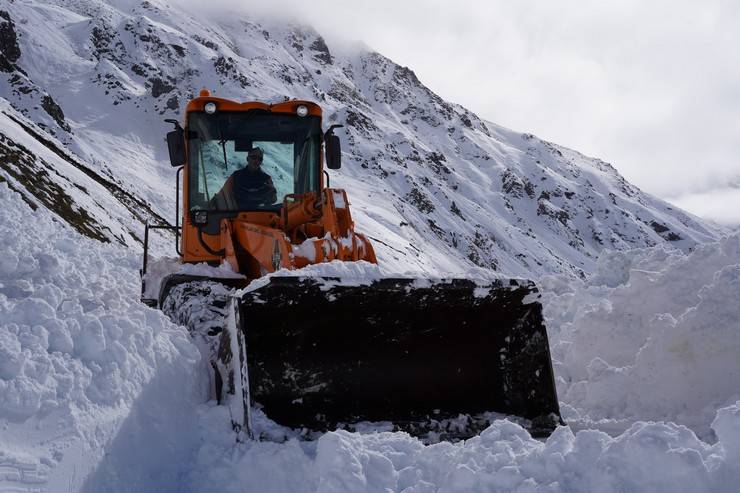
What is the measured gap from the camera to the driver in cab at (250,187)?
624cm

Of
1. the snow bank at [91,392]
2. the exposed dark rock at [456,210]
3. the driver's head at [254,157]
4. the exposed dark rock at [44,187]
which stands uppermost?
the exposed dark rock at [456,210]

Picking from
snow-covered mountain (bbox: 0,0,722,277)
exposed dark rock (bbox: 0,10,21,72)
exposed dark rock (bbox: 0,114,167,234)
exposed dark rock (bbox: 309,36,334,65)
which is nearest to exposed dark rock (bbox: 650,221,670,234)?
snow-covered mountain (bbox: 0,0,722,277)

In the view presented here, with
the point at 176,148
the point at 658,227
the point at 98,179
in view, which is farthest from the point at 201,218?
the point at 658,227

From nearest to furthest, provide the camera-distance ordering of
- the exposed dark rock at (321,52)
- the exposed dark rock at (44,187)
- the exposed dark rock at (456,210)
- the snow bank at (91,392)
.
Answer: the snow bank at (91,392) < the exposed dark rock at (44,187) < the exposed dark rock at (456,210) < the exposed dark rock at (321,52)

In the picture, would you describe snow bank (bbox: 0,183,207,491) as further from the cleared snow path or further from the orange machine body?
the orange machine body

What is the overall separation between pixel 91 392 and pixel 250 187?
3368 millimetres

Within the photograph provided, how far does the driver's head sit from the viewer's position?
6.28m

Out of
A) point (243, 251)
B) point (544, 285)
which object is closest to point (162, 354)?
point (243, 251)

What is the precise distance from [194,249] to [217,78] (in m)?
88.0

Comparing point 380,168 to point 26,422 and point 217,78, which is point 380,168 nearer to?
point 217,78

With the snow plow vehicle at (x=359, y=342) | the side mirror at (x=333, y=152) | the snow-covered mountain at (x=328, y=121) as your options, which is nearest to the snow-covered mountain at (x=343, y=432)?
the snow plow vehicle at (x=359, y=342)

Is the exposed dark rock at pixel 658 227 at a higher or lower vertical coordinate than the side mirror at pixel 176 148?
higher

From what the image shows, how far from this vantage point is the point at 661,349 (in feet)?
15.8

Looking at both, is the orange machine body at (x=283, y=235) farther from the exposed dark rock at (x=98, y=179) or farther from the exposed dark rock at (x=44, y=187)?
the exposed dark rock at (x=98, y=179)
